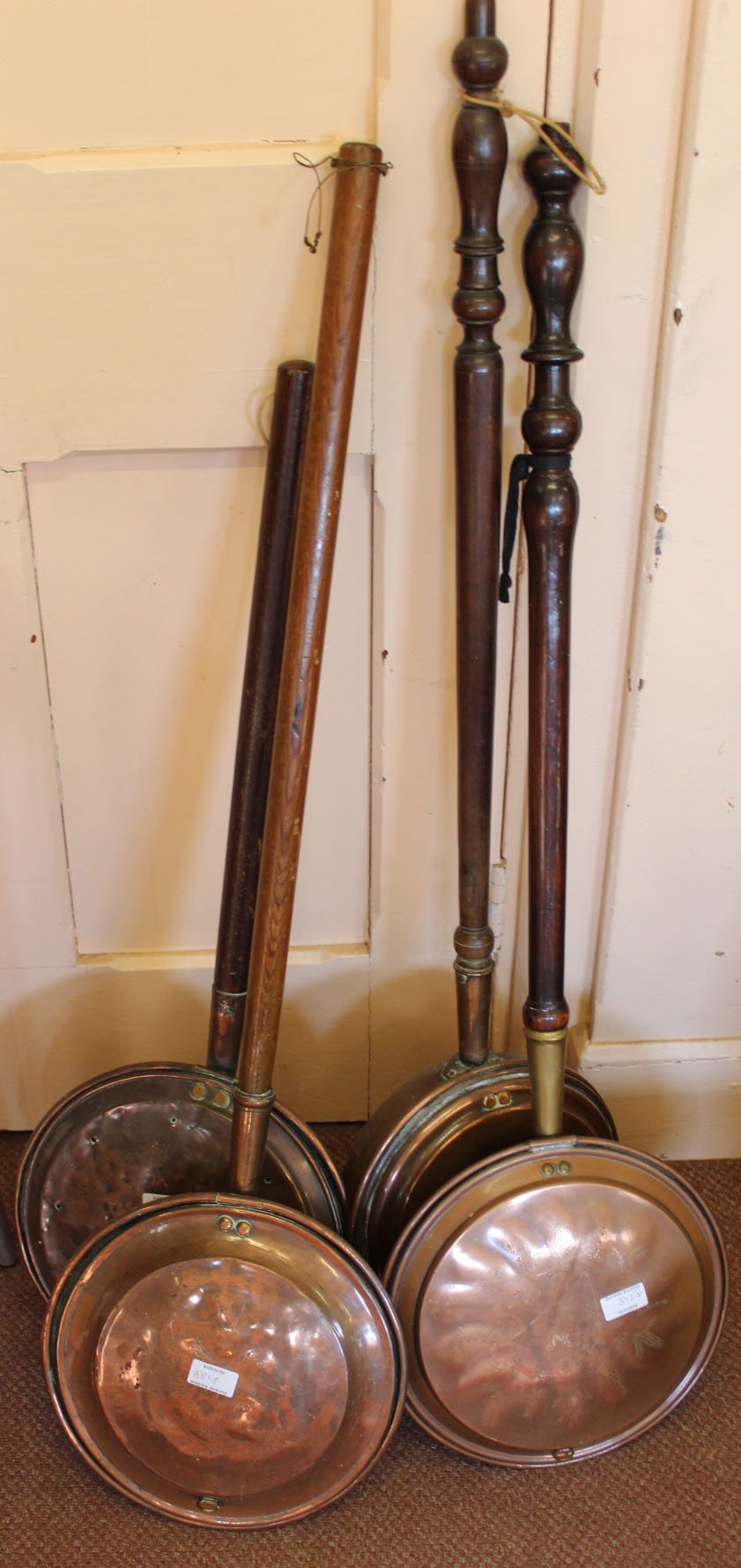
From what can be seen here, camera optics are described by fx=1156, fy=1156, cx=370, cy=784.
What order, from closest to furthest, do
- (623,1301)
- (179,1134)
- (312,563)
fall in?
(312,563) → (623,1301) → (179,1134)

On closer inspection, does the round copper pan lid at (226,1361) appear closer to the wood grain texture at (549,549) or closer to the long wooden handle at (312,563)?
the long wooden handle at (312,563)

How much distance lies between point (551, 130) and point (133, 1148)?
103 cm

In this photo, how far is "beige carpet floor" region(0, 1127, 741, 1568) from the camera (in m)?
1.04

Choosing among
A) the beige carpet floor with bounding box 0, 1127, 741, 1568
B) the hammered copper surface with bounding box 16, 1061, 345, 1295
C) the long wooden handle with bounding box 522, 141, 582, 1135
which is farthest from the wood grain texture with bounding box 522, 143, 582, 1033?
the beige carpet floor with bounding box 0, 1127, 741, 1568

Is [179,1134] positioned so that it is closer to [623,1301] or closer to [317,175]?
[623,1301]

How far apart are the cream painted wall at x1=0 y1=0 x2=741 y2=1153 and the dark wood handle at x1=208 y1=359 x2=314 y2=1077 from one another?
61 millimetres

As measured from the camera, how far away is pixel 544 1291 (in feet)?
3.44

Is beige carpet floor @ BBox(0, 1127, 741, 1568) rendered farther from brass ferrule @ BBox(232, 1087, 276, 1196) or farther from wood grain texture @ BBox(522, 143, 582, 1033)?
wood grain texture @ BBox(522, 143, 582, 1033)

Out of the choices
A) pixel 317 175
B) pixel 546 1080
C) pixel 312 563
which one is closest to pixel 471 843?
pixel 546 1080

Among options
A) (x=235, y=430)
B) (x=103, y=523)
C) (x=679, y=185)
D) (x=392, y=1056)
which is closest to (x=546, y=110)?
(x=679, y=185)

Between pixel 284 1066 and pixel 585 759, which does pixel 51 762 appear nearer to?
pixel 284 1066

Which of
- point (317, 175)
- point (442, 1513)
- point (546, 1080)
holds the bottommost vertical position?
point (442, 1513)

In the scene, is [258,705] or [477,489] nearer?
[477,489]

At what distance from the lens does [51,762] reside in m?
1.26
